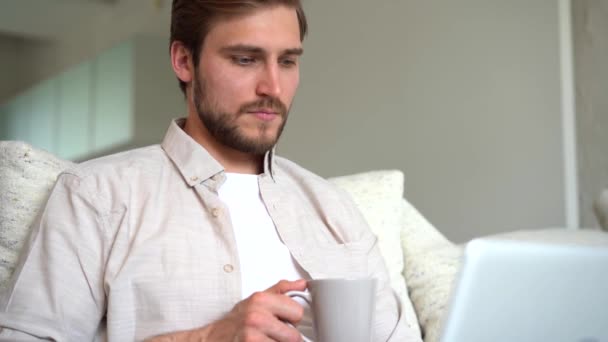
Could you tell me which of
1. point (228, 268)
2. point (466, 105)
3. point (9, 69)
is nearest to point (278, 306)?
point (228, 268)

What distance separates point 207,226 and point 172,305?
0.50 feet

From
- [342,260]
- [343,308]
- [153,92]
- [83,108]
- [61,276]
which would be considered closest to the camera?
[343,308]

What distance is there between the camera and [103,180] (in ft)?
3.98

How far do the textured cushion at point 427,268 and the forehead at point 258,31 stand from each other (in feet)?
1.83

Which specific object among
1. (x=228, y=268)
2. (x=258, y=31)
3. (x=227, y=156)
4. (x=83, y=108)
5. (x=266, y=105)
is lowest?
(x=83, y=108)

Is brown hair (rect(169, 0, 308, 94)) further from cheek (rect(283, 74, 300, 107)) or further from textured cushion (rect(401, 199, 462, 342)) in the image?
textured cushion (rect(401, 199, 462, 342))

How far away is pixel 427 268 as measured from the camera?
1627 millimetres

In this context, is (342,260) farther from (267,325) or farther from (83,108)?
(83,108)

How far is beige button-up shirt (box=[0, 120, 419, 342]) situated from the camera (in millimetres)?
1089

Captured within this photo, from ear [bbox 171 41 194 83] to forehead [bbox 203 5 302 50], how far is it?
0.28 feet

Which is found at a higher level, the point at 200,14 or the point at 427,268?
the point at 200,14

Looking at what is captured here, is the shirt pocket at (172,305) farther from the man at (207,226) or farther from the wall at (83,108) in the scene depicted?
the wall at (83,108)

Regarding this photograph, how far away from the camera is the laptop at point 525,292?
0.56 metres

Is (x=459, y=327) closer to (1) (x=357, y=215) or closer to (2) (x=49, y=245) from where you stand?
(2) (x=49, y=245)
